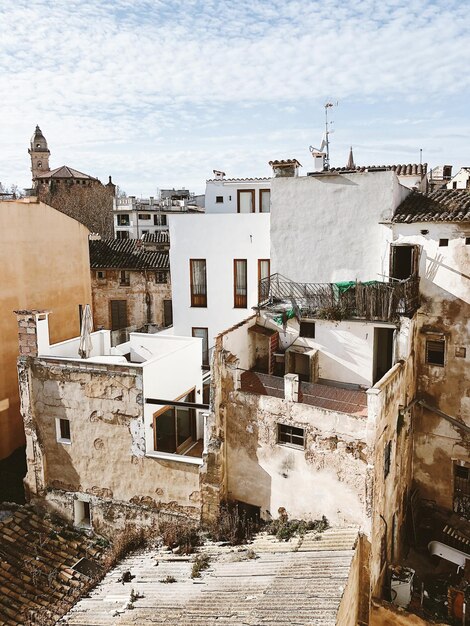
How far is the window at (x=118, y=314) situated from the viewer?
3544 centimetres

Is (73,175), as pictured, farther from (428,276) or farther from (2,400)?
(428,276)

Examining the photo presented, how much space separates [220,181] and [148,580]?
19009 millimetres

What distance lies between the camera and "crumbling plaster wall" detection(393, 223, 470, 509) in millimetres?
17453

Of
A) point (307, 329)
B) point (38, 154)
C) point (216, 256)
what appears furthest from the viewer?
point (38, 154)

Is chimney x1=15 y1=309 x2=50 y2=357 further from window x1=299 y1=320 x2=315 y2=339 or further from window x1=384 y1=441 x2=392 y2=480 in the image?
window x1=384 y1=441 x2=392 y2=480

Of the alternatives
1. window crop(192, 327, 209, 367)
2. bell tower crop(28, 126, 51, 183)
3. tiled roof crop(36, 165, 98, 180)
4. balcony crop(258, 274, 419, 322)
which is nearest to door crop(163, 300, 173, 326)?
window crop(192, 327, 209, 367)

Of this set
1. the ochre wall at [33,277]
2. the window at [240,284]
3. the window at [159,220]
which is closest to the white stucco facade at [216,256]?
the window at [240,284]

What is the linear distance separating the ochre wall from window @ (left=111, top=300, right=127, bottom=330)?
205 inches

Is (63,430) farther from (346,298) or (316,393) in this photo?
(346,298)

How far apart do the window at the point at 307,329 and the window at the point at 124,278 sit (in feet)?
62.0

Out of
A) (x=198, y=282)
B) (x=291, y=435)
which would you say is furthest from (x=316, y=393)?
(x=198, y=282)

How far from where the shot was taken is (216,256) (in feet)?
76.0

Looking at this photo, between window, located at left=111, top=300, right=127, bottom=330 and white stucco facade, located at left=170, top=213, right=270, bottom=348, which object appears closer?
white stucco facade, located at left=170, top=213, right=270, bottom=348

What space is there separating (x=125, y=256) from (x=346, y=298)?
21.4 meters
